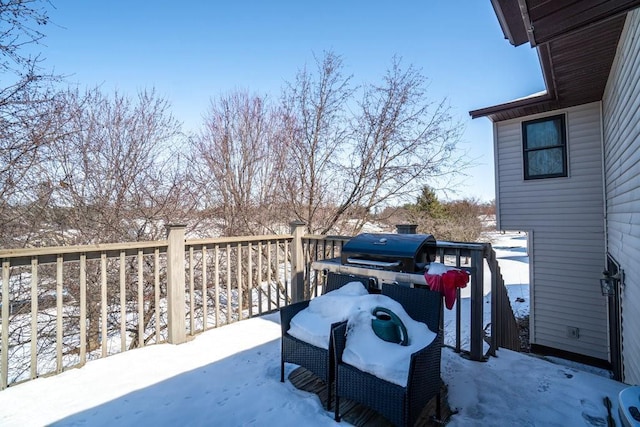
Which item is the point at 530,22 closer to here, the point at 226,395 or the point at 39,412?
the point at 226,395

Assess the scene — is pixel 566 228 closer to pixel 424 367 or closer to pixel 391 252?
pixel 391 252

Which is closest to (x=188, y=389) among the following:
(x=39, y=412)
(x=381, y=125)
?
(x=39, y=412)

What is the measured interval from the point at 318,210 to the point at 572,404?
21.3 feet

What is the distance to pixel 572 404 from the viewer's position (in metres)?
2.19

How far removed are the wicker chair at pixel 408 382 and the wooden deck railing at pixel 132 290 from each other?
891mm

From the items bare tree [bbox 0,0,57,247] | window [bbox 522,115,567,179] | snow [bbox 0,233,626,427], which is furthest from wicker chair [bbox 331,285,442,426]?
window [bbox 522,115,567,179]

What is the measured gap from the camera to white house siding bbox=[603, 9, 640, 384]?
288 centimetres

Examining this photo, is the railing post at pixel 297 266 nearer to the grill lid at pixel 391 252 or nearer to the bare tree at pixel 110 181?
the grill lid at pixel 391 252

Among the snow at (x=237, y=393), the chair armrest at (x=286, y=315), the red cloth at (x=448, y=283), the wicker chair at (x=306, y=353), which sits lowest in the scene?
the snow at (x=237, y=393)

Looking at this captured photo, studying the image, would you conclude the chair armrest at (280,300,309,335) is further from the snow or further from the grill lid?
the grill lid

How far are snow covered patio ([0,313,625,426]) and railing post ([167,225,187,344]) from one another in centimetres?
27

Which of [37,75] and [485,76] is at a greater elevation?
[485,76]

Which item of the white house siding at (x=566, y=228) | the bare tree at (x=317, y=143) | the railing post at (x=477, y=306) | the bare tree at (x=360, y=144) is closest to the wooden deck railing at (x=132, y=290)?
the railing post at (x=477, y=306)

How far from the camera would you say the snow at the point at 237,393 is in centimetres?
204
